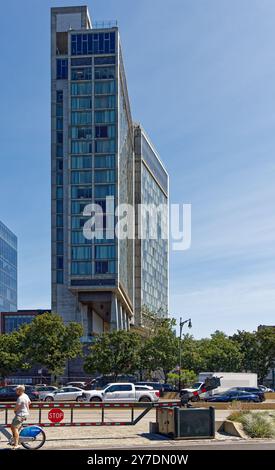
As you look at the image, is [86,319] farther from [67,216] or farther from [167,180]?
[167,180]

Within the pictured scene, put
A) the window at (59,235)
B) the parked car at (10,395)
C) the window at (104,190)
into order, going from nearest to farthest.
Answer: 1. the parked car at (10,395)
2. the window at (104,190)
3. the window at (59,235)

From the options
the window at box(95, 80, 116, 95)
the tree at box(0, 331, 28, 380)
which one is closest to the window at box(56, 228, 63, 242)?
the window at box(95, 80, 116, 95)

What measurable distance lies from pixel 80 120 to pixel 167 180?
9002cm

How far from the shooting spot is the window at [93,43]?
353ft

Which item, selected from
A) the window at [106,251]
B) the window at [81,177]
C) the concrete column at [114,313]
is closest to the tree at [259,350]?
the concrete column at [114,313]

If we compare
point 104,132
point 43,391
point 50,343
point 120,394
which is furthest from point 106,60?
point 120,394

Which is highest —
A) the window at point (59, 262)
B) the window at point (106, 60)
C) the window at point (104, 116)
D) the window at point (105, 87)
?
the window at point (106, 60)

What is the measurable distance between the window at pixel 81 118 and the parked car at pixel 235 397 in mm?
67135

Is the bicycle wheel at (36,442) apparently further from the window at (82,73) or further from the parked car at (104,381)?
the window at (82,73)

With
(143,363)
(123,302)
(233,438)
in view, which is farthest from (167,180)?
(233,438)

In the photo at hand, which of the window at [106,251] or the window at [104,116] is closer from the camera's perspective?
the window at [106,251]

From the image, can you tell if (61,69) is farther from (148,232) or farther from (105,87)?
(148,232)

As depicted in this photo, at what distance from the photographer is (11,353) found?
7725 centimetres
